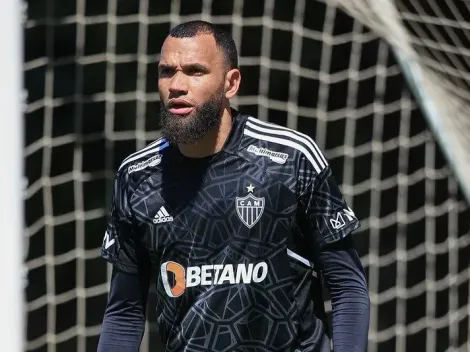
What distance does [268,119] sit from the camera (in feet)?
15.5

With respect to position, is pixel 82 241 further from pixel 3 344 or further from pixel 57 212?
pixel 3 344

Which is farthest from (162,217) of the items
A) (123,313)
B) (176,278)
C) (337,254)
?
(337,254)

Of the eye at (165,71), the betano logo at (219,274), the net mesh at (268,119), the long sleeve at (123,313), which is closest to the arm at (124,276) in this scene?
the long sleeve at (123,313)

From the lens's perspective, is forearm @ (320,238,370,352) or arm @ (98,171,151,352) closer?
forearm @ (320,238,370,352)

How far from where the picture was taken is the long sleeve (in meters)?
2.61

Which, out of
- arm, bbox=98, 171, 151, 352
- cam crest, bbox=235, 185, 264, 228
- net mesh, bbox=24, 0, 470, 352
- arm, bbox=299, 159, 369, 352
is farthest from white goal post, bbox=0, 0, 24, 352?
net mesh, bbox=24, 0, 470, 352

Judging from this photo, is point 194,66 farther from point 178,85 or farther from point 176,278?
point 176,278

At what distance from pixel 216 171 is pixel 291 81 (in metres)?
2.26

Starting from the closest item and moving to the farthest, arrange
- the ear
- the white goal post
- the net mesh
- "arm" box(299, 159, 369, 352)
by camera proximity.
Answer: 1. the white goal post
2. "arm" box(299, 159, 369, 352)
3. the ear
4. the net mesh

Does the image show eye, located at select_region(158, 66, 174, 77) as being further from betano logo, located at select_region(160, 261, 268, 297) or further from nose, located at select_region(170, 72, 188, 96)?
betano logo, located at select_region(160, 261, 268, 297)

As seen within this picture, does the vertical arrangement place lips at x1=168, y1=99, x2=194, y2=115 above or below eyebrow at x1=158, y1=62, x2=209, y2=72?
below

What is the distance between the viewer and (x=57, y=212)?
4.50 m

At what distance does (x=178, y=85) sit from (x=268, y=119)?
225 cm

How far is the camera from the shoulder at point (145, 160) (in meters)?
2.60
